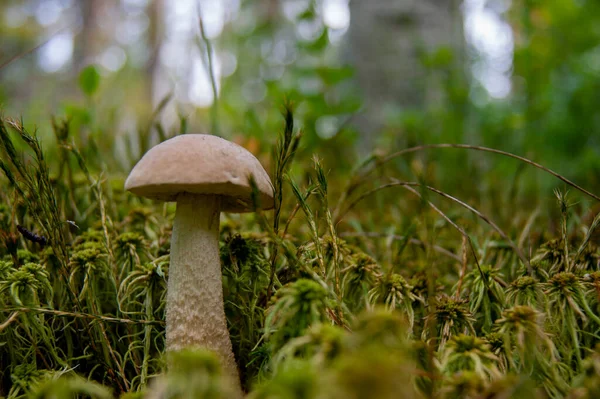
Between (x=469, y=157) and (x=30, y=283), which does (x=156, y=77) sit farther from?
(x=30, y=283)

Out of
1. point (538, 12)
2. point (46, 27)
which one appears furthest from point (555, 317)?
point (46, 27)

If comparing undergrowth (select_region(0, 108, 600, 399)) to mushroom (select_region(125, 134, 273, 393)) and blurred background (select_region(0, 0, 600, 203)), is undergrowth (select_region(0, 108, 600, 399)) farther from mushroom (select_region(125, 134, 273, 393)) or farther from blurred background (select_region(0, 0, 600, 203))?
blurred background (select_region(0, 0, 600, 203))

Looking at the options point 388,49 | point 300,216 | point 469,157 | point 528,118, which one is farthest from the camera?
point 388,49

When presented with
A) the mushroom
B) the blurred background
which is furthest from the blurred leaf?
the mushroom

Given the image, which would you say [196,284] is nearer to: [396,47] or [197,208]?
[197,208]

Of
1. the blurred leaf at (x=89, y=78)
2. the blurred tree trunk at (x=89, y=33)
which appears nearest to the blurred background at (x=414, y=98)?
the blurred leaf at (x=89, y=78)

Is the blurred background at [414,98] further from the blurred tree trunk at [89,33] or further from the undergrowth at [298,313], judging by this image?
the blurred tree trunk at [89,33]
